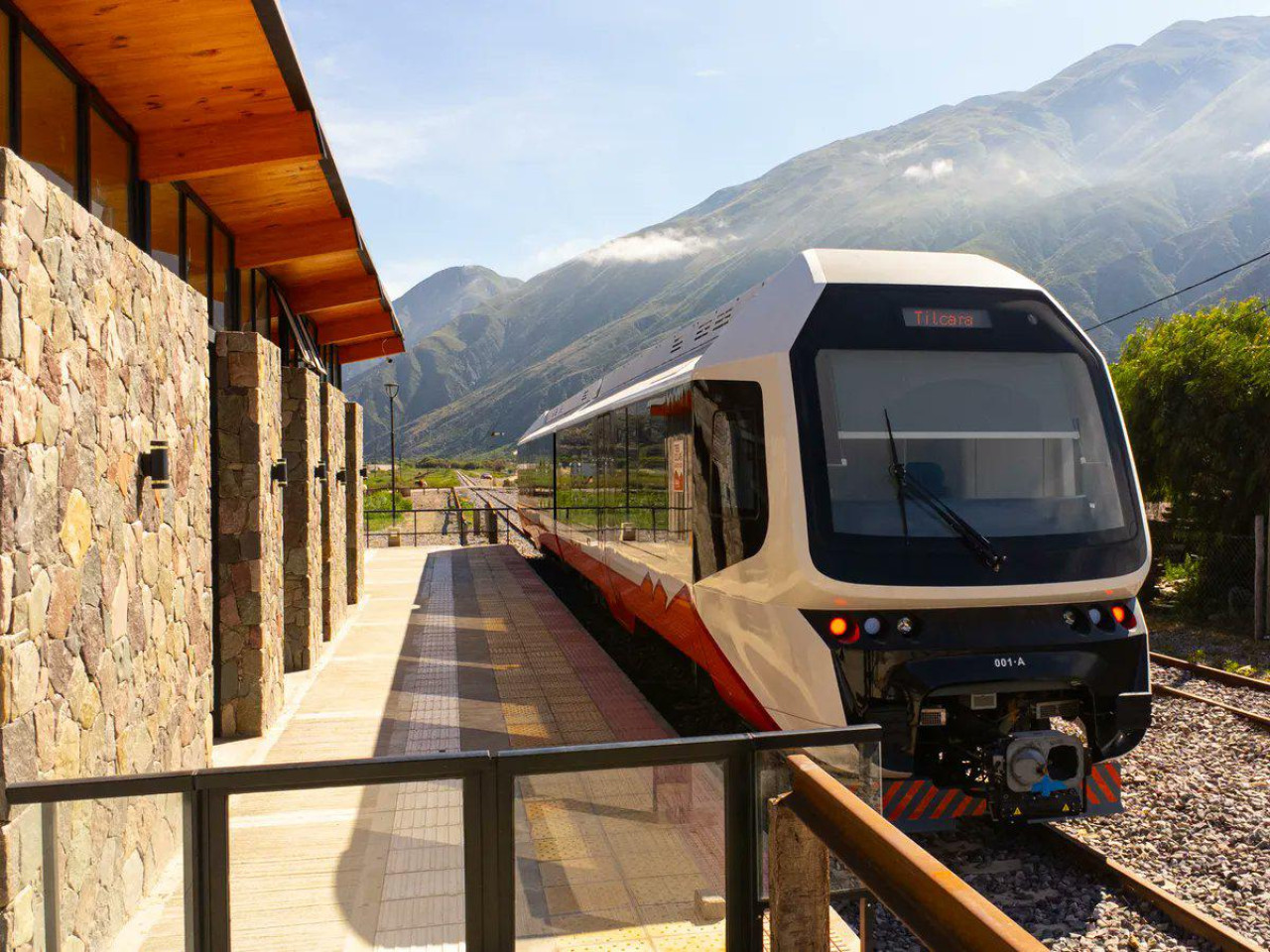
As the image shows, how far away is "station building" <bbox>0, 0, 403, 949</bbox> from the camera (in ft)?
12.6

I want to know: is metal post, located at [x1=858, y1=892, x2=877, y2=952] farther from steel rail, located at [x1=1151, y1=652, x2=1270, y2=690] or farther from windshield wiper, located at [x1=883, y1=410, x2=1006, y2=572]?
steel rail, located at [x1=1151, y1=652, x2=1270, y2=690]

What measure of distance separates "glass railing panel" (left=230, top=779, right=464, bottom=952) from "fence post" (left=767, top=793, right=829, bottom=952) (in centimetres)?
101

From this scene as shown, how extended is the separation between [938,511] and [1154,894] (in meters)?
2.15

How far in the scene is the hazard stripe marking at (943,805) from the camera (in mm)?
5633

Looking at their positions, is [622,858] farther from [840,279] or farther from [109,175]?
[109,175]

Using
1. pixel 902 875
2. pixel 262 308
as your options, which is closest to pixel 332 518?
pixel 262 308

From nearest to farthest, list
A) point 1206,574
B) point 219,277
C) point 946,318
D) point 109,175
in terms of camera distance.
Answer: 1. point 946,318
2. point 109,175
3. point 219,277
4. point 1206,574

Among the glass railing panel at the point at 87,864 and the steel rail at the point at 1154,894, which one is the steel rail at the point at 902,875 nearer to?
the glass railing panel at the point at 87,864

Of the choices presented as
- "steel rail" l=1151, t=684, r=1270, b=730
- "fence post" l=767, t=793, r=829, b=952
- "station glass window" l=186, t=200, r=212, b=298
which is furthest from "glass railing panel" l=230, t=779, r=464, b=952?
"steel rail" l=1151, t=684, r=1270, b=730

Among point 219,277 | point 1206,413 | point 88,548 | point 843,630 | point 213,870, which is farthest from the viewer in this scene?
point 1206,413

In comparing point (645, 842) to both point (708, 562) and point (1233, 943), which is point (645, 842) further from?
point (708, 562)

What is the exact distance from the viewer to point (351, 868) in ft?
10.9

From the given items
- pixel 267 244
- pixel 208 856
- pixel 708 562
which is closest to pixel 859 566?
pixel 708 562

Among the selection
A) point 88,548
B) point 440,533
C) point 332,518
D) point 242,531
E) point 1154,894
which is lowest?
point 1154,894
